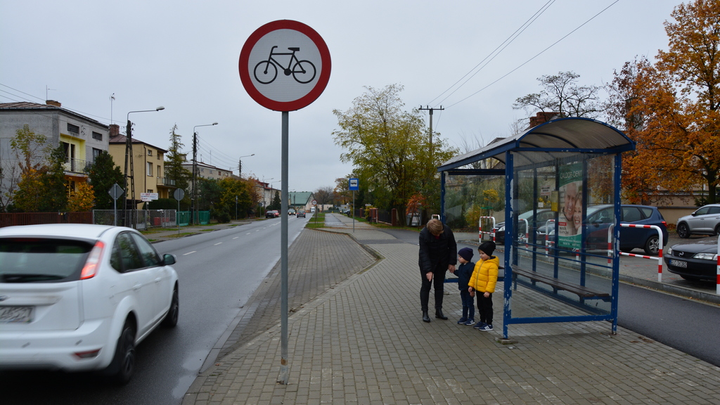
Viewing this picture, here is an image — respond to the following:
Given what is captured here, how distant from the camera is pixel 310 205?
19488cm

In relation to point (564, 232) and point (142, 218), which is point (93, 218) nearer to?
point (142, 218)

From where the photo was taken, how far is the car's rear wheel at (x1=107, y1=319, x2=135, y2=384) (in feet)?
12.9

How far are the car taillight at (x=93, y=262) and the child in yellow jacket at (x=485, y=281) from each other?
4142 mm

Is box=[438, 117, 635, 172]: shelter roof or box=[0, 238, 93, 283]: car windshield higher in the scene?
box=[438, 117, 635, 172]: shelter roof

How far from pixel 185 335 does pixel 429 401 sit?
364 cm

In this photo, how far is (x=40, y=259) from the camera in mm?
3857

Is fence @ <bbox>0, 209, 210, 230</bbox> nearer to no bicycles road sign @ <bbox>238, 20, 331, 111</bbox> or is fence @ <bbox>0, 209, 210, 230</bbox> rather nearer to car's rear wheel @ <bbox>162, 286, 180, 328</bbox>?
car's rear wheel @ <bbox>162, 286, 180, 328</bbox>

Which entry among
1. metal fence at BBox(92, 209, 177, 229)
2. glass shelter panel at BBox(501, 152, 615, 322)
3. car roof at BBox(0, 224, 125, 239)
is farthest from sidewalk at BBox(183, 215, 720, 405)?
metal fence at BBox(92, 209, 177, 229)

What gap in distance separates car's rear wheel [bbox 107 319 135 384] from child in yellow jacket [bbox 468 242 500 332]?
3887mm

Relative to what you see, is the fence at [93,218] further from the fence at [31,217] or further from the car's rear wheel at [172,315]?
the car's rear wheel at [172,315]

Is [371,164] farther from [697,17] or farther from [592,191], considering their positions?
[592,191]

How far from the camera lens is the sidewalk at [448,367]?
3.77 metres

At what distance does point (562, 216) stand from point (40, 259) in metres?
6.57

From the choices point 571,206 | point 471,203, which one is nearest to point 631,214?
point 471,203
